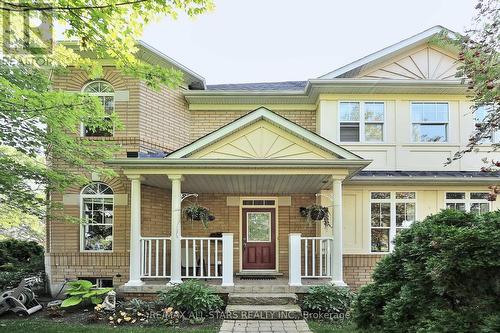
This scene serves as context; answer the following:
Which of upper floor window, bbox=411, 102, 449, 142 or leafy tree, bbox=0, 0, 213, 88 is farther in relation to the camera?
upper floor window, bbox=411, 102, 449, 142

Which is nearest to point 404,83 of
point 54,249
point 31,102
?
point 31,102

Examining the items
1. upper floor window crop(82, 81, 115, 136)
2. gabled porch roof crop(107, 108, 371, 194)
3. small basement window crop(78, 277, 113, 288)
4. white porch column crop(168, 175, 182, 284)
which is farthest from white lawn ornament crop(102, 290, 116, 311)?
upper floor window crop(82, 81, 115, 136)

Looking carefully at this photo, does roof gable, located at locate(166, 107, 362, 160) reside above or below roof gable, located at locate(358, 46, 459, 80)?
below

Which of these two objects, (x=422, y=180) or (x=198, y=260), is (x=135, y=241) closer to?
(x=198, y=260)

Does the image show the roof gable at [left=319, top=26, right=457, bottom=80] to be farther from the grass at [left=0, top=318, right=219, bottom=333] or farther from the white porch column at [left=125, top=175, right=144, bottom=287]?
the grass at [left=0, top=318, right=219, bottom=333]

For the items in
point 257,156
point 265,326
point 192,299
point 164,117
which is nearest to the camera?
point 265,326

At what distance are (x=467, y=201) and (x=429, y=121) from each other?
251cm

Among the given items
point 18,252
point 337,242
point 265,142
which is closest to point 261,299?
point 337,242

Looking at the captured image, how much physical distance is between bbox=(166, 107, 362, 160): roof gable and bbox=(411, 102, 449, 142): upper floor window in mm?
3835

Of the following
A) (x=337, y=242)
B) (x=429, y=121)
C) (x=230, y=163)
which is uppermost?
(x=429, y=121)

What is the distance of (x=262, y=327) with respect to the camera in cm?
682

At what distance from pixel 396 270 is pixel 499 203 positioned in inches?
328

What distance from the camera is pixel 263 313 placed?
7.38 meters

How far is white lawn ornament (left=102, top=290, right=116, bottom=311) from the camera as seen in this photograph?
306 inches
